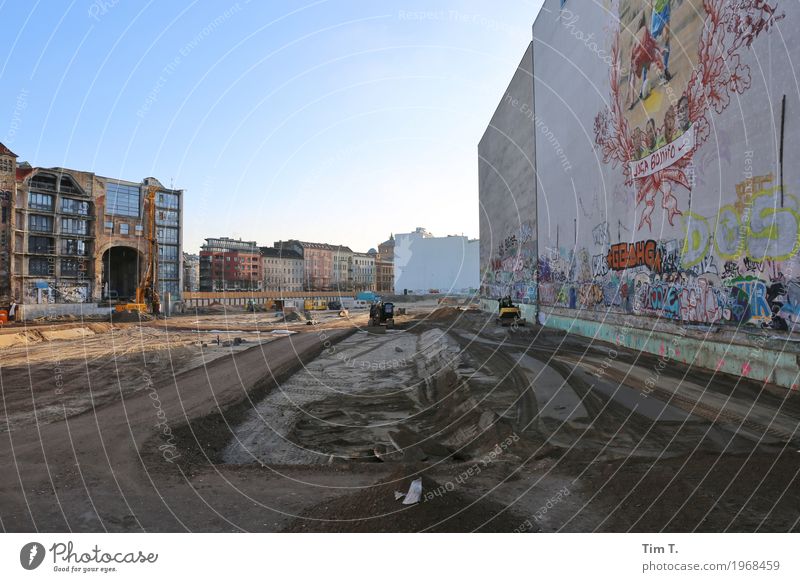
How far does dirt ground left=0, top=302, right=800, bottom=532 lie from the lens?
20.3ft

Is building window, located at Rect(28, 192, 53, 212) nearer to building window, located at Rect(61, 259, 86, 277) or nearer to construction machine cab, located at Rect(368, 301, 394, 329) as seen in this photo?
building window, located at Rect(61, 259, 86, 277)

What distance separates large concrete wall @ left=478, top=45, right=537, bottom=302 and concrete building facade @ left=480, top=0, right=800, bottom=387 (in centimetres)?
1032

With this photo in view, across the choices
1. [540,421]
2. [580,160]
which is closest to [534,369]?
[540,421]

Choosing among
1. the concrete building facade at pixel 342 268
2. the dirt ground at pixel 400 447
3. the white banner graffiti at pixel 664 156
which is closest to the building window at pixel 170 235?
the concrete building facade at pixel 342 268

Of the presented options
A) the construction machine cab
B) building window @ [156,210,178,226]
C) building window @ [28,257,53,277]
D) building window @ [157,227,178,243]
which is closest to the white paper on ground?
the construction machine cab

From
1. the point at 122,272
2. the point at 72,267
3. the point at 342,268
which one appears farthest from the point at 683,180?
the point at 342,268

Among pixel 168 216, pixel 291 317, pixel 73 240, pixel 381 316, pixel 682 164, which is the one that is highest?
pixel 168 216

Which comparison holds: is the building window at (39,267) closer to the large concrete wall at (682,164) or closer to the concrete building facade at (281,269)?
the concrete building facade at (281,269)

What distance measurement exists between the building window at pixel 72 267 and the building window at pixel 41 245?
2.30 meters

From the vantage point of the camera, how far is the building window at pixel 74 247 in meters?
69.0

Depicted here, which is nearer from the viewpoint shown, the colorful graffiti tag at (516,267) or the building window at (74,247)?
the colorful graffiti tag at (516,267)

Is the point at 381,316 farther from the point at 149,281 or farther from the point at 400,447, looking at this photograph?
the point at 400,447

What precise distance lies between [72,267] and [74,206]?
9397 millimetres

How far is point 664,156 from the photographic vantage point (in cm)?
2047
